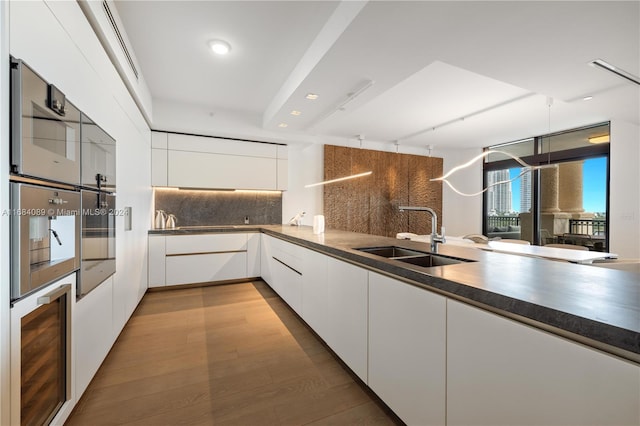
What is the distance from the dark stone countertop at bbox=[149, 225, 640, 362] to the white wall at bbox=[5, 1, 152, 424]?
5.53 ft

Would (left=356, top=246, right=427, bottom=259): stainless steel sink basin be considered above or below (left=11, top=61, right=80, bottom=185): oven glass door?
below

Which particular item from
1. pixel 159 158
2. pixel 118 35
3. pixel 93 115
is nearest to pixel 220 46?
pixel 118 35

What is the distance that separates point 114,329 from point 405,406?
2270mm

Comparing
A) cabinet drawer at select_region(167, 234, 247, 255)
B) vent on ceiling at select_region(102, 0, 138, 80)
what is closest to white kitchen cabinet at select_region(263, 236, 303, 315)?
cabinet drawer at select_region(167, 234, 247, 255)

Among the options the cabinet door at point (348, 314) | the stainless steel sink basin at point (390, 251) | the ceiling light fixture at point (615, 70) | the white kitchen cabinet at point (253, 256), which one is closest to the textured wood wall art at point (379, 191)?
the white kitchen cabinet at point (253, 256)

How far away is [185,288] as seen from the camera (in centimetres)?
396

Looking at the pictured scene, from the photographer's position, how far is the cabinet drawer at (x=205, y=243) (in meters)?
3.82

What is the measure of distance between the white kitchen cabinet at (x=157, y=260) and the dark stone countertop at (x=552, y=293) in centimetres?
330

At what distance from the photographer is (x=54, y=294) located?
4.05ft

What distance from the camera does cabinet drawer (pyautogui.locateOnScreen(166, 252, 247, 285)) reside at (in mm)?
3811

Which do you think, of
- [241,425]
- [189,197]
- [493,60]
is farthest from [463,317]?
[189,197]

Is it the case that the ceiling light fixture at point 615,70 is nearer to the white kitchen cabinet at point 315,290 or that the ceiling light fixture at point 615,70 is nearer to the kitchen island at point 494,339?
the kitchen island at point 494,339

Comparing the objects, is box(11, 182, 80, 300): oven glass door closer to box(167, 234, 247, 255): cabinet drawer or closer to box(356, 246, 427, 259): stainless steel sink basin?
box(356, 246, 427, 259): stainless steel sink basin

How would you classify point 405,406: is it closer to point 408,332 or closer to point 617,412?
point 408,332
